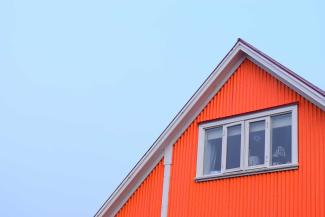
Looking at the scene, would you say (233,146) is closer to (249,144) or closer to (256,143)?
(249,144)

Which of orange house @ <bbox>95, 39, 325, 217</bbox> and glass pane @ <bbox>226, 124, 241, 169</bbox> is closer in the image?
orange house @ <bbox>95, 39, 325, 217</bbox>

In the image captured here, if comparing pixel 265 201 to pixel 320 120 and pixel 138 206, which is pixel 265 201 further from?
pixel 138 206

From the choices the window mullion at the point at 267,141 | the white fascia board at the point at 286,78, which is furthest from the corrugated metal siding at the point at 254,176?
the window mullion at the point at 267,141

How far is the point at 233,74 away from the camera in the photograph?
17.3 metres

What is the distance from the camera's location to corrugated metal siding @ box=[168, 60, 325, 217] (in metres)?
14.4

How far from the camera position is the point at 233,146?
16.6 meters

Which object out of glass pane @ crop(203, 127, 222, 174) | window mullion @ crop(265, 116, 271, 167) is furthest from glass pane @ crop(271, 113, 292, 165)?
glass pane @ crop(203, 127, 222, 174)

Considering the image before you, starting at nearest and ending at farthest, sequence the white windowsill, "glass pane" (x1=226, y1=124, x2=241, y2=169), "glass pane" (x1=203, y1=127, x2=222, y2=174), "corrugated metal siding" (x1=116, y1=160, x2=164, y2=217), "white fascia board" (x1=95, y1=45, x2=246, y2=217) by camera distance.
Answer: the white windowsill → "glass pane" (x1=226, y1=124, x2=241, y2=169) → "glass pane" (x1=203, y1=127, x2=222, y2=174) → "white fascia board" (x1=95, y1=45, x2=246, y2=217) → "corrugated metal siding" (x1=116, y1=160, x2=164, y2=217)

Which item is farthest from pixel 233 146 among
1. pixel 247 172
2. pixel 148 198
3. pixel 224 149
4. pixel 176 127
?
pixel 148 198

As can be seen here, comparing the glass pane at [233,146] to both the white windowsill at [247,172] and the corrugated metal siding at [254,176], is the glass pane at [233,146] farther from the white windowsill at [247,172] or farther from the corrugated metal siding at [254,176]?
the corrugated metal siding at [254,176]

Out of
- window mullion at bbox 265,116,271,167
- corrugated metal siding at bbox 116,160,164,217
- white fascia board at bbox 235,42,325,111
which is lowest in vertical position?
corrugated metal siding at bbox 116,160,164,217

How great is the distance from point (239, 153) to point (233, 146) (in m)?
0.34

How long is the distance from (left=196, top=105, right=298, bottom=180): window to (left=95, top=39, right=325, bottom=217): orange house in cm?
3

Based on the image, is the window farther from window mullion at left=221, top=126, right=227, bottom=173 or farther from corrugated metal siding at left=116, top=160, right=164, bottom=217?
corrugated metal siding at left=116, top=160, right=164, bottom=217
